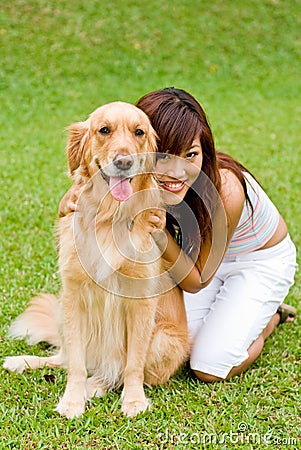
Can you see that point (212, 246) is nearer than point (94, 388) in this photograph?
No

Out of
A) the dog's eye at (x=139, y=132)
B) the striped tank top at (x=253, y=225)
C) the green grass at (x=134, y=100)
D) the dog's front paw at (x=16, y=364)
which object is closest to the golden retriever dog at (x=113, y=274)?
the dog's eye at (x=139, y=132)

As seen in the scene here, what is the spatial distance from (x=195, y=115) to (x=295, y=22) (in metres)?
11.1

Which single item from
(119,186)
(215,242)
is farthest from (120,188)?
(215,242)

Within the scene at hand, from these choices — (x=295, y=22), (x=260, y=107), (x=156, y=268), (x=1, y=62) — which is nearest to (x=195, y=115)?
(x=156, y=268)

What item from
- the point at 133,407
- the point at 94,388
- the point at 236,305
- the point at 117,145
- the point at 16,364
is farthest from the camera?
the point at 236,305

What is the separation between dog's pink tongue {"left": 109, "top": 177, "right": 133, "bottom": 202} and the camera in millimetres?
2779

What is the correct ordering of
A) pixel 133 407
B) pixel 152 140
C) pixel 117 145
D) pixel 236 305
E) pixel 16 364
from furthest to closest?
1. pixel 236 305
2. pixel 16 364
3. pixel 133 407
4. pixel 152 140
5. pixel 117 145

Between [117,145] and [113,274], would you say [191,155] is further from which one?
[113,274]

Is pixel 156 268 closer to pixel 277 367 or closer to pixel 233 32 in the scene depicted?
pixel 277 367

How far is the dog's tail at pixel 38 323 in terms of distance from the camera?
3.63 m

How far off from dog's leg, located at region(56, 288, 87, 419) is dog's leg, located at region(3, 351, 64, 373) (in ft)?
0.99

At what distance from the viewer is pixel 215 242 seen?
3369mm

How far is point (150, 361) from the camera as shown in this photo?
3.19 metres

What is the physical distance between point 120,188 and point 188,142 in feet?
1.49
